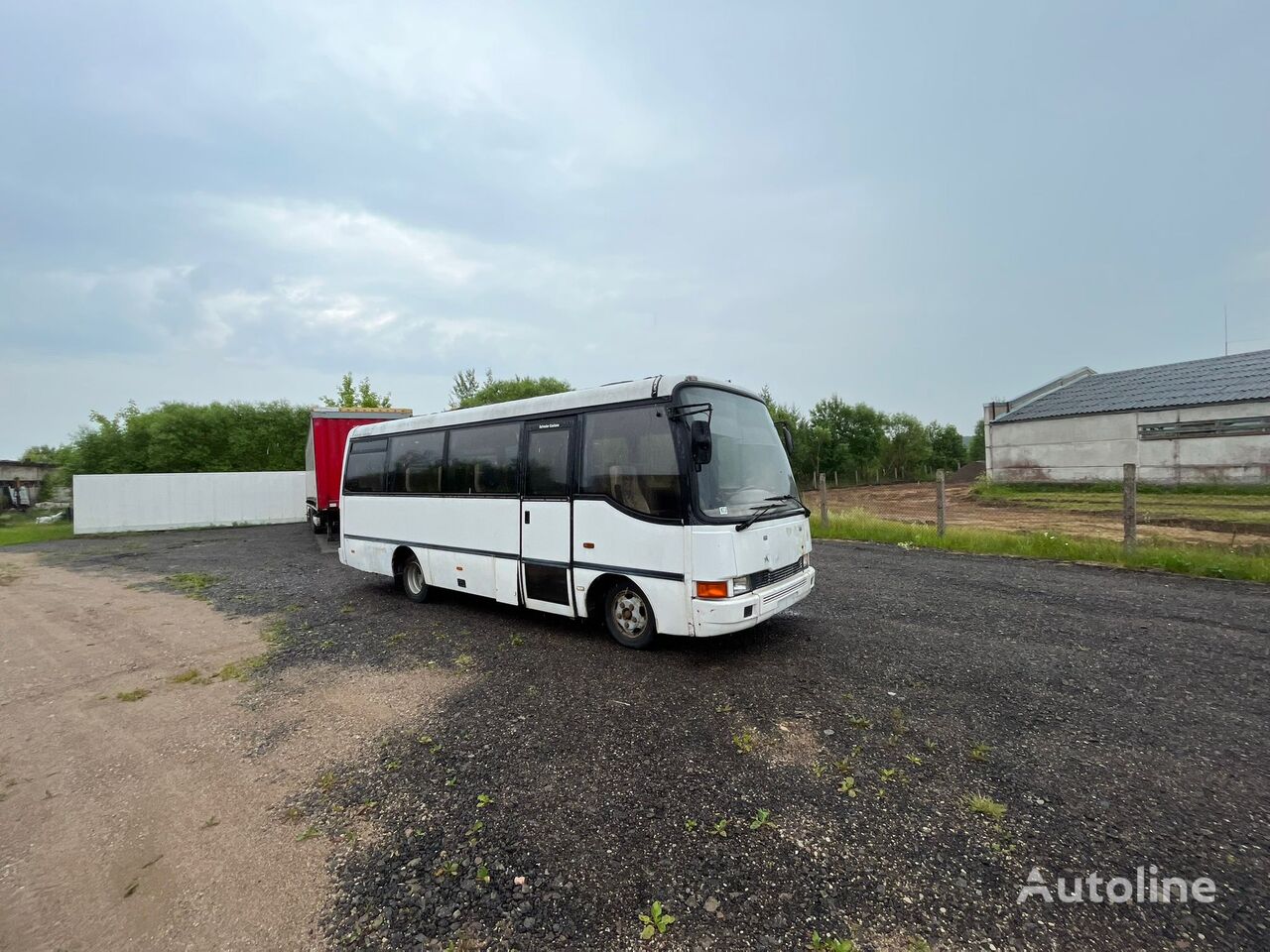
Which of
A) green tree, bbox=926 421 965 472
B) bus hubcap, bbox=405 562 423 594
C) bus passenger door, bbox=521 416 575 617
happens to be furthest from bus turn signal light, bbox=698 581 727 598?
green tree, bbox=926 421 965 472

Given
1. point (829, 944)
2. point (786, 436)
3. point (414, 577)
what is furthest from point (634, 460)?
point (414, 577)

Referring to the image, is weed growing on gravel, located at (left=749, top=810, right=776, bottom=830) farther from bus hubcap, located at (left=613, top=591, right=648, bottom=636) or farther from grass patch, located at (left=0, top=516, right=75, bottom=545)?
grass patch, located at (left=0, top=516, right=75, bottom=545)

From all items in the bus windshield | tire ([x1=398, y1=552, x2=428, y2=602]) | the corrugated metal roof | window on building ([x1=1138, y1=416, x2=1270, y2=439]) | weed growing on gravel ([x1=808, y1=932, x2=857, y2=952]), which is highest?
the corrugated metal roof

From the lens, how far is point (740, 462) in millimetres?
5215

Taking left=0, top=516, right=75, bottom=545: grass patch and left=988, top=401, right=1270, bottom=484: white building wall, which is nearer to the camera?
left=0, top=516, right=75, bottom=545: grass patch

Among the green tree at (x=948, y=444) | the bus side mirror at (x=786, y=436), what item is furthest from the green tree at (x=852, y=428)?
the bus side mirror at (x=786, y=436)

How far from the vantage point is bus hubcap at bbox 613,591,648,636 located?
17.1 feet

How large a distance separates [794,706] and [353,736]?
3237 millimetres

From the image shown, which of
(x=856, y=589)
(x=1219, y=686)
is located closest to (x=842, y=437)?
(x=856, y=589)

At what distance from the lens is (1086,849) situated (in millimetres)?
2477

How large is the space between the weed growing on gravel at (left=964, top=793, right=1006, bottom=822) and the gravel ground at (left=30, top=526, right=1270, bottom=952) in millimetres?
56

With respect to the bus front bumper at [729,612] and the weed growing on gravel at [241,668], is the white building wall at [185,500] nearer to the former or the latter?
the weed growing on gravel at [241,668]

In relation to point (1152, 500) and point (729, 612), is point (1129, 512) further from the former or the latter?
point (1152, 500)

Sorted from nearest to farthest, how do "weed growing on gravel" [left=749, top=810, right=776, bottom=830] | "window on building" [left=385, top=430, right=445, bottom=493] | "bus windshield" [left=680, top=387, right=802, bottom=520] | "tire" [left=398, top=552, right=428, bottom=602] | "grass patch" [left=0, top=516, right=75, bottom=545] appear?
1. "weed growing on gravel" [left=749, top=810, right=776, bottom=830]
2. "bus windshield" [left=680, top=387, right=802, bottom=520]
3. "window on building" [left=385, top=430, right=445, bottom=493]
4. "tire" [left=398, top=552, right=428, bottom=602]
5. "grass patch" [left=0, top=516, right=75, bottom=545]
